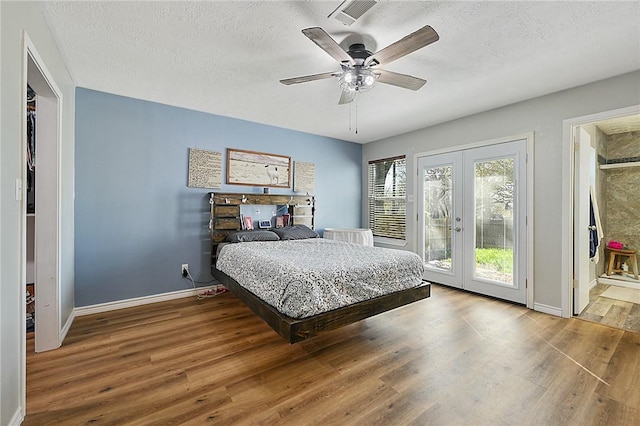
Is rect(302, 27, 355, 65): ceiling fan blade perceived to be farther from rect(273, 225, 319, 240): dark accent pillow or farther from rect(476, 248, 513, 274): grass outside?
rect(476, 248, 513, 274): grass outside

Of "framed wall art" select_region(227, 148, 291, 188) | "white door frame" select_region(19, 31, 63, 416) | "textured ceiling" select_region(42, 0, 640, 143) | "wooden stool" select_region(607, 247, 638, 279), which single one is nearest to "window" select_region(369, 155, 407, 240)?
"textured ceiling" select_region(42, 0, 640, 143)

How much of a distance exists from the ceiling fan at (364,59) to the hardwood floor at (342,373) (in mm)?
2225

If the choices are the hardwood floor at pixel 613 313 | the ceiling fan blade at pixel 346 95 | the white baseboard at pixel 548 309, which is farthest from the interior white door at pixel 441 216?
the ceiling fan blade at pixel 346 95

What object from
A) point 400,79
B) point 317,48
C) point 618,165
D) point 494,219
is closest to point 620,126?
point 618,165

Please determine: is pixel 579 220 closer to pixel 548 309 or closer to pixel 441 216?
pixel 548 309

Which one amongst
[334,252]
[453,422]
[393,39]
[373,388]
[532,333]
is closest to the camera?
[453,422]

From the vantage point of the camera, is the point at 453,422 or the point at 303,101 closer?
the point at 453,422

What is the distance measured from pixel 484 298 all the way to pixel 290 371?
9.52 feet

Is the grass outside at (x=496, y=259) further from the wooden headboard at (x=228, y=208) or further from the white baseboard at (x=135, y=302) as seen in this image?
the white baseboard at (x=135, y=302)

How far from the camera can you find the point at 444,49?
2.24 metres

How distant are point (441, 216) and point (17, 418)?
458 centimetres

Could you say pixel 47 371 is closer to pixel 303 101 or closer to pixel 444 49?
pixel 303 101

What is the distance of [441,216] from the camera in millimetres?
4270

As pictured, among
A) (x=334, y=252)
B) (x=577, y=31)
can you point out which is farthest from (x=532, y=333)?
(x=577, y=31)
